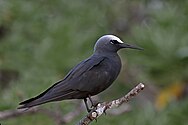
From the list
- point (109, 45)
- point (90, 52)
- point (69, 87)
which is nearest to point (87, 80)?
point (69, 87)

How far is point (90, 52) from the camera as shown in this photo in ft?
26.2

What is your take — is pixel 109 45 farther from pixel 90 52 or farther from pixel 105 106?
pixel 90 52

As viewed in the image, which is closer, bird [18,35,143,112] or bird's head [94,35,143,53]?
bird [18,35,143,112]

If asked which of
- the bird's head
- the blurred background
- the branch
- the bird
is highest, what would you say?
the blurred background

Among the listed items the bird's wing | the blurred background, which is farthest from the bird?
the blurred background

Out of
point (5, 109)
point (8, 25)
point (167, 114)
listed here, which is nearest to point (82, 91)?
point (5, 109)

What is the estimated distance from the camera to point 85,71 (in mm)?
3496

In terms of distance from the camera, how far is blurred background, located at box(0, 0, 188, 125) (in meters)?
6.24

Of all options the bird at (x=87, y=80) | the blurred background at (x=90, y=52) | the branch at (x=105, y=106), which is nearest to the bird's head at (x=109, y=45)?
the bird at (x=87, y=80)

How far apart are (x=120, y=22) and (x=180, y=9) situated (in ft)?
7.67

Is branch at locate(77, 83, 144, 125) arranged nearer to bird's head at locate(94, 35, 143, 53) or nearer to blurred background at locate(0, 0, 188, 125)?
bird's head at locate(94, 35, 143, 53)

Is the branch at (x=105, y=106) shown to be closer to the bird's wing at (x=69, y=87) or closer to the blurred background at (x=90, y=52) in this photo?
the bird's wing at (x=69, y=87)

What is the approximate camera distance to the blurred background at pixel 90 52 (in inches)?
246

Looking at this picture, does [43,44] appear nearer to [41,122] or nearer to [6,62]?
[6,62]
